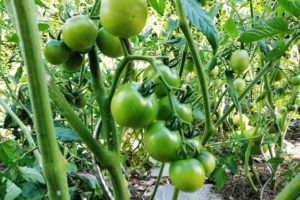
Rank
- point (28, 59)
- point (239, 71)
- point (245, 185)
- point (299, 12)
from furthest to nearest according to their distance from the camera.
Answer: point (245, 185) → point (239, 71) → point (299, 12) → point (28, 59)

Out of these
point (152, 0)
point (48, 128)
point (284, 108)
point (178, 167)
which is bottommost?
point (284, 108)

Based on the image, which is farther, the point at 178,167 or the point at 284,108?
the point at 284,108

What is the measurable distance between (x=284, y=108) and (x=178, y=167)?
1299 millimetres

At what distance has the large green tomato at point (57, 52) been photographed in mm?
526

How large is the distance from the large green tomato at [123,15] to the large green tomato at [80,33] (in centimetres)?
4

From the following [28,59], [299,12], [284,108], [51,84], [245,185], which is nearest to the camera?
[28,59]

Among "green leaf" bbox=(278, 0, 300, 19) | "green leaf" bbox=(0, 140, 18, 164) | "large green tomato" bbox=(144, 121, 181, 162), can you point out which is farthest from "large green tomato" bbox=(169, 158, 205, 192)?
"green leaf" bbox=(0, 140, 18, 164)

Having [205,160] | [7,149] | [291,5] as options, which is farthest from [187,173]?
[7,149]

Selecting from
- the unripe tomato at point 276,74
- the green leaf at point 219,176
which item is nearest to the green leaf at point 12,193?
the green leaf at point 219,176

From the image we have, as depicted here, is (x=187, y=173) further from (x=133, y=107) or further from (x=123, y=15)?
(x=123, y=15)

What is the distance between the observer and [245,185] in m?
1.90

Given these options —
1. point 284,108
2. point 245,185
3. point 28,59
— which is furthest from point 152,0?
point 245,185

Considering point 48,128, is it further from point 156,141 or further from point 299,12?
point 299,12

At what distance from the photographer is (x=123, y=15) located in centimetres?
43
